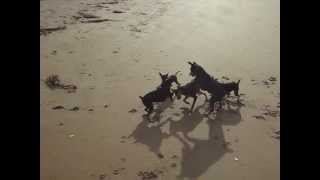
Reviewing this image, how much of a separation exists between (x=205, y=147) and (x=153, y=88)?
73.0 inches

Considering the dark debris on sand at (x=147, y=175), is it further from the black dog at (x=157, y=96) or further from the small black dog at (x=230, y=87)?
the small black dog at (x=230, y=87)

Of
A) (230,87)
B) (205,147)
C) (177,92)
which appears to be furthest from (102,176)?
(230,87)

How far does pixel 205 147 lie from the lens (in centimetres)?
555

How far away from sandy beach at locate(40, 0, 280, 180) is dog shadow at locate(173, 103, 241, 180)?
0.04 feet

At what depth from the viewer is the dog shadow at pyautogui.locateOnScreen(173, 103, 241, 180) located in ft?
16.8

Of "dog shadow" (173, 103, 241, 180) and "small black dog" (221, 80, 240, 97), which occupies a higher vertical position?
"small black dog" (221, 80, 240, 97)

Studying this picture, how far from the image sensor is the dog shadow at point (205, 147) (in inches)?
202

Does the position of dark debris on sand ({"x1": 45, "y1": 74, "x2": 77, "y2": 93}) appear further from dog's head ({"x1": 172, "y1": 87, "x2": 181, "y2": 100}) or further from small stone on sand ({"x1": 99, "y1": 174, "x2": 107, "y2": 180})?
small stone on sand ({"x1": 99, "y1": 174, "x2": 107, "y2": 180})

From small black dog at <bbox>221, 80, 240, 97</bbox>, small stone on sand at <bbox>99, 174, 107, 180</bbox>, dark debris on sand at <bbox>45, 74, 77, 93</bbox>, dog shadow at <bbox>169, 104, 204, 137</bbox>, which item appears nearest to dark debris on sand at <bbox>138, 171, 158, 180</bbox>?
small stone on sand at <bbox>99, 174, 107, 180</bbox>

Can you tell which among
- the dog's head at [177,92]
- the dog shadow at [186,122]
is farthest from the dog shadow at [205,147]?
the dog's head at [177,92]

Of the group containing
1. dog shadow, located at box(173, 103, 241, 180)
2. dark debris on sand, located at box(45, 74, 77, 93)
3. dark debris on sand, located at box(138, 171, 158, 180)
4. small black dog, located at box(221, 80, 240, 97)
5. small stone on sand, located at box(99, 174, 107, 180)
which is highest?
small black dog, located at box(221, 80, 240, 97)

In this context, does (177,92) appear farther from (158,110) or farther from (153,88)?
(153,88)
